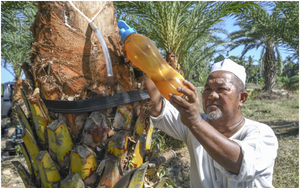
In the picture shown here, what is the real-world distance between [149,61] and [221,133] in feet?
2.55

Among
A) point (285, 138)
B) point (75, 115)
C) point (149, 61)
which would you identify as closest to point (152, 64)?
point (149, 61)

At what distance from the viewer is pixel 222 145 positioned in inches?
43.8

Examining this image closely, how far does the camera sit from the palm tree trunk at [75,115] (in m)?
1.10

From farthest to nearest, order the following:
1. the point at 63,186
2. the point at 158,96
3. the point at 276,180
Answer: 1. the point at 276,180
2. the point at 158,96
3. the point at 63,186

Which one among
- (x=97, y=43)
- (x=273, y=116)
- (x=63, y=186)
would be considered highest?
(x=97, y=43)

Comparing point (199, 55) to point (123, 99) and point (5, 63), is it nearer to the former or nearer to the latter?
point (123, 99)

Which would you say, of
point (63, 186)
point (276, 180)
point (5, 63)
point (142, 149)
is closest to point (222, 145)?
point (142, 149)

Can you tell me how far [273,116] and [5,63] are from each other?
48.9ft

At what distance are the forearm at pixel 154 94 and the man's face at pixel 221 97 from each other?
35cm

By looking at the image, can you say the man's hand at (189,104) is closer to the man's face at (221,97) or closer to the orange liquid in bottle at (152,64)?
the orange liquid in bottle at (152,64)

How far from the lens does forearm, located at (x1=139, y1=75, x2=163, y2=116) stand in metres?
1.56

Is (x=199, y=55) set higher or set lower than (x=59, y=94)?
higher

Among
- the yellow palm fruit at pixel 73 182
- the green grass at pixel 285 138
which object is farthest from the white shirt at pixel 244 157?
the green grass at pixel 285 138

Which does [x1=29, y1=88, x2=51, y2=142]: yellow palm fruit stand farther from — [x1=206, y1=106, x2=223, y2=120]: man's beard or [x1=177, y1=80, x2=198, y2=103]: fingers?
[x1=206, y1=106, x2=223, y2=120]: man's beard
